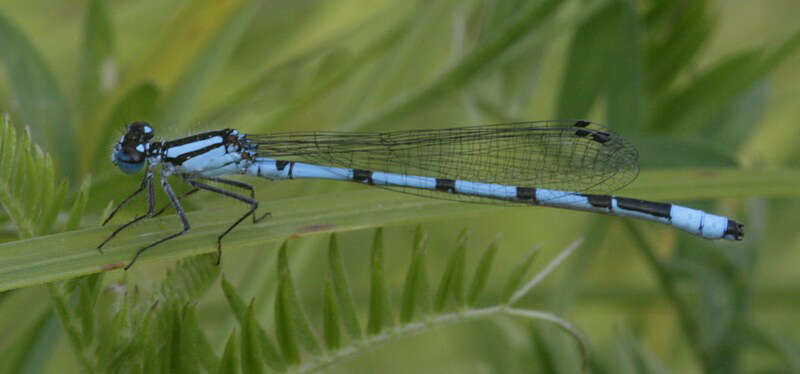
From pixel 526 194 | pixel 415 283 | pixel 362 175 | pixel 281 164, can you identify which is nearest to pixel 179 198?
pixel 281 164

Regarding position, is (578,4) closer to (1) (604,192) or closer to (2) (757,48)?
(2) (757,48)

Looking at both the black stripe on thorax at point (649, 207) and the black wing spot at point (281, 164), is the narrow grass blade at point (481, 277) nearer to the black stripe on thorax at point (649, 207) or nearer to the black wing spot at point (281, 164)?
the black stripe on thorax at point (649, 207)

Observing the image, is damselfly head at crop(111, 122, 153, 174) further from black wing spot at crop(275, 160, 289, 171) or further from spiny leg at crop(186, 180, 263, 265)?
black wing spot at crop(275, 160, 289, 171)

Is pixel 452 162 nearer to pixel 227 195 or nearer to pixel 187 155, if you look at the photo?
pixel 227 195

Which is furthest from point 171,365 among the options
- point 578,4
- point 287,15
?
point 287,15

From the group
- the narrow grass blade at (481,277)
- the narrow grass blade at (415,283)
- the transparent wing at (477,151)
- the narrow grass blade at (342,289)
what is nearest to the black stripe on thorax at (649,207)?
the transparent wing at (477,151)

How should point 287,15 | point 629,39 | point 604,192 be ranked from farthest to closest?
point 287,15 < point 629,39 < point 604,192

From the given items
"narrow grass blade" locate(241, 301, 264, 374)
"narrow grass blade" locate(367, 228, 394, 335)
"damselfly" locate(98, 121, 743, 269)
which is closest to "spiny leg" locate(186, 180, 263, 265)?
"damselfly" locate(98, 121, 743, 269)
